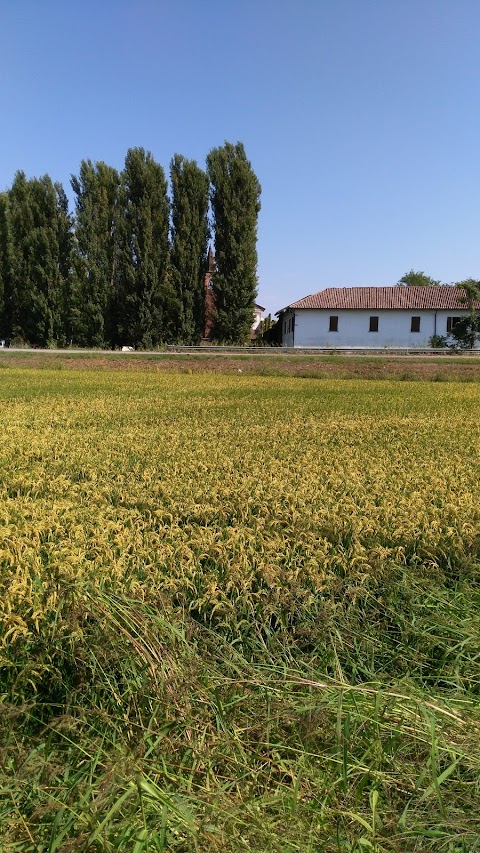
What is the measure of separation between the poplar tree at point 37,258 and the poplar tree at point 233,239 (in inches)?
441

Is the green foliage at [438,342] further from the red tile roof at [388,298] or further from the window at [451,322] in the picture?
the red tile roof at [388,298]

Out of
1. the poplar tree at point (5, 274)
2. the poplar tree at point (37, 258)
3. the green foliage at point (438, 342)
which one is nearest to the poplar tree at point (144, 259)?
the poplar tree at point (37, 258)

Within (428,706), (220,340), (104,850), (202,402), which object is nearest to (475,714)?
(428,706)

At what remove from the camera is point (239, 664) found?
2031 millimetres

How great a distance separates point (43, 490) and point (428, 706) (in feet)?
8.59

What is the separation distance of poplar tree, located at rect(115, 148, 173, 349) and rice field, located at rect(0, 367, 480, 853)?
3582 cm

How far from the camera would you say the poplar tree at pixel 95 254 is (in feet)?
126

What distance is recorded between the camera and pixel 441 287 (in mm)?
44688

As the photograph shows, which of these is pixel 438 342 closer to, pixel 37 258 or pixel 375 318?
pixel 375 318

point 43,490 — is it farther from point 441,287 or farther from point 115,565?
point 441,287

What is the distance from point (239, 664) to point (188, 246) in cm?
3964

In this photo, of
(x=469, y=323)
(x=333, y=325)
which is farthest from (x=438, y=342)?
(x=333, y=325)

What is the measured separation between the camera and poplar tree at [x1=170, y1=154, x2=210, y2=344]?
38594mm

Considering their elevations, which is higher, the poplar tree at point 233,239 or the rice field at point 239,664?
the poplar tree at point 233,239
